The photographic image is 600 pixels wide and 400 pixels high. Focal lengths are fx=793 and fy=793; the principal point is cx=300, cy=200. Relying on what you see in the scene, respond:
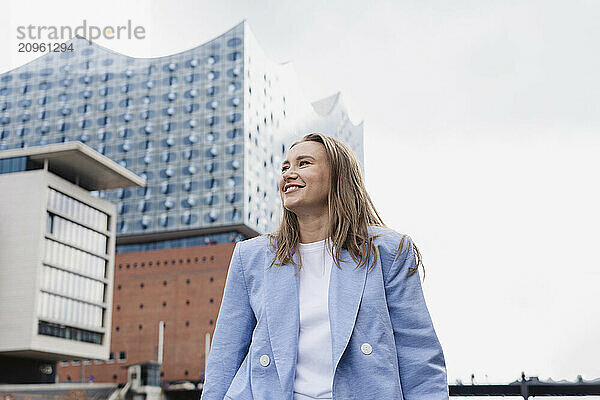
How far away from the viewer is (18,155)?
53.0 m

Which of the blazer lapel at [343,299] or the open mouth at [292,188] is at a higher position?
the open mouth at [292,188]

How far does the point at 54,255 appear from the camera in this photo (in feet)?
169

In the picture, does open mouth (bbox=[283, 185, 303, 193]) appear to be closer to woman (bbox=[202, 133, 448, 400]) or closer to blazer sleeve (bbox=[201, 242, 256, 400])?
woman (bbox=[202, 133, 448, 400])

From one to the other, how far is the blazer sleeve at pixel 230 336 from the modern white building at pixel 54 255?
48858mm

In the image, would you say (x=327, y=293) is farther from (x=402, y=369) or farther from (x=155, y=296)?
(x=155, y=296)

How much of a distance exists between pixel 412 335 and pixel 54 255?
169ft

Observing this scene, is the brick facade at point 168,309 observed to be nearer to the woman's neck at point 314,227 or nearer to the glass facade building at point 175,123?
the glass facade building at point 175,123

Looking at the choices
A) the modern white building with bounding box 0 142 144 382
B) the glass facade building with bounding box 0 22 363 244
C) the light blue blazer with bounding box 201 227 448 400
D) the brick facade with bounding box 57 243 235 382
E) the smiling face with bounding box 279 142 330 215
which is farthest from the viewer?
the glass facade building with bounding box 0 22 363 244

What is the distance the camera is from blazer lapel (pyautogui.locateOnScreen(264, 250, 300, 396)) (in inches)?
104

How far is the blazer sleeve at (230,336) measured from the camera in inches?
111

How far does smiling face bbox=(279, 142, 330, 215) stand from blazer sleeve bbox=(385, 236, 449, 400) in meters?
0.36

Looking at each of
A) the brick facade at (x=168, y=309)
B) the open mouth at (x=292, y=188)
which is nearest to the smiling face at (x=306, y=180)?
the open mouth at (x=292, y=188)

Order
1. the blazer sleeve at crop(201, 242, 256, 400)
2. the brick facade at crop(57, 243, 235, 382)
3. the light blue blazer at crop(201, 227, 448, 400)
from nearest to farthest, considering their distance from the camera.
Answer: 1. the light blue blazer at crop(201, 227, 448, 400)
2. the blazer sleeve at crop(201, 242, 256, 400)
3. the brick facade at crop(57, 243, 235, 382)

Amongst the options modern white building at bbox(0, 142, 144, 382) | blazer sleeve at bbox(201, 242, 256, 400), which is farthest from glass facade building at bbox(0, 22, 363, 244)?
blazer sleeve at bbox(201, 242, 256, 400)
